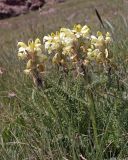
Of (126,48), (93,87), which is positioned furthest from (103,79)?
(126,48)

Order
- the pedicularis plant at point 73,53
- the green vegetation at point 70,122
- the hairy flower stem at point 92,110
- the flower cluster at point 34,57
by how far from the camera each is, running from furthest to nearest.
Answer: the flower cluster at point 34,57
the pedicularis plant at point 73,53
the green vegetation at point 70,122
the hairy flower stem at point 92,110

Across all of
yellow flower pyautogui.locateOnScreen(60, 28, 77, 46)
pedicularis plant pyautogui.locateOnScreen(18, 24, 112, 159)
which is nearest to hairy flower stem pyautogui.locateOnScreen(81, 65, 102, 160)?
pedicularis plant pyautogui.locateOnScreen(18, 24, 112, 159)

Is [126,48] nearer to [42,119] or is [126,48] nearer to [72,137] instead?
[42,119]

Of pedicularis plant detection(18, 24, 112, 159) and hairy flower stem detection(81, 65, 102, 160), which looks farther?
pedicularis plant detection(18, 24, 112, 159)

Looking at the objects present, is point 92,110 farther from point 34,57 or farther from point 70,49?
point 34,57

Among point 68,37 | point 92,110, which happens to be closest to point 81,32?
point 68,37

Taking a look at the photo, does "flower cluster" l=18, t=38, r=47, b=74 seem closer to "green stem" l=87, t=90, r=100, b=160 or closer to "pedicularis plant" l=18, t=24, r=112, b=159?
"pedicularis plant" l=18, t=24, r=112, b=159

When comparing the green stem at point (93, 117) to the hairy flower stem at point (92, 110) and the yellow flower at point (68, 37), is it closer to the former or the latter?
the hairy flower stem at point (92, 110)

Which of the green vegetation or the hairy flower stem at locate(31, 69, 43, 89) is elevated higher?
the hairy flower stem at locate(31, 69, 43, 89)

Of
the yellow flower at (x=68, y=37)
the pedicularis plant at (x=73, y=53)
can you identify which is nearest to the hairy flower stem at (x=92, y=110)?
the pedicularis plant at (x=73, y=53)
